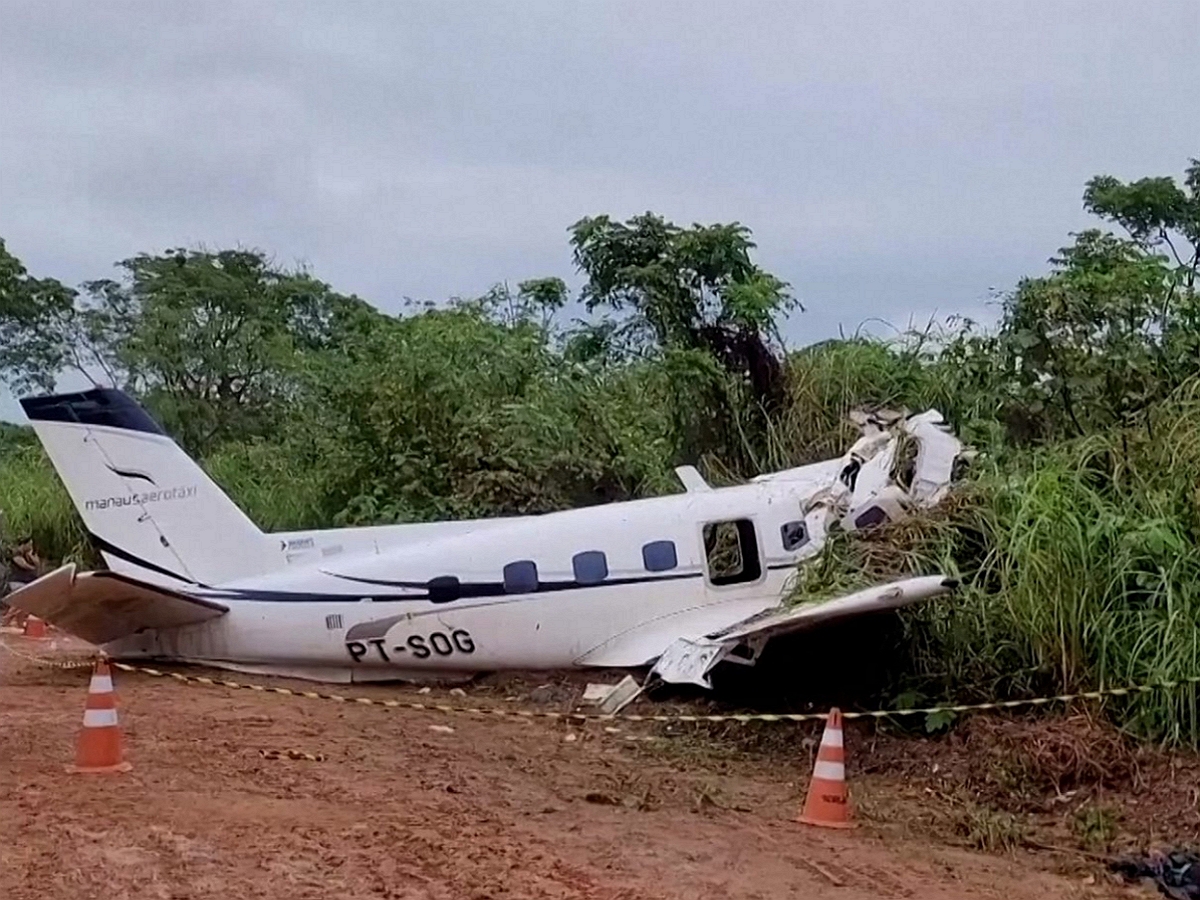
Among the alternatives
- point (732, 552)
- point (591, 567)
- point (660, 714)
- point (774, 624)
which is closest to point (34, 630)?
point (591, 567)

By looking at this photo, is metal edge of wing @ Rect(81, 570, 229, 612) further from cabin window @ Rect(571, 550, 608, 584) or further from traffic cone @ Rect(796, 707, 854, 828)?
traffic cone @ Rect(796, 707, 854, 828)

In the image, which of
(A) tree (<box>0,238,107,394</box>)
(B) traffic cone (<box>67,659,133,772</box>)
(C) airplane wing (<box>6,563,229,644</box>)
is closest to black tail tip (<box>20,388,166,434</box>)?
(C) airplane wing (<box>6,563,229,644</box>)

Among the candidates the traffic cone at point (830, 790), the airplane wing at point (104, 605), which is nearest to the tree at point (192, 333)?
the airplane wing at point (104, 605)

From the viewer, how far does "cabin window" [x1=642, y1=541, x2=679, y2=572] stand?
37.5 ft

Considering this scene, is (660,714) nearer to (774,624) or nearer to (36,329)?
(774,624)

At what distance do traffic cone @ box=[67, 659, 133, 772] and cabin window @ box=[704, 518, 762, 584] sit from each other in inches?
203

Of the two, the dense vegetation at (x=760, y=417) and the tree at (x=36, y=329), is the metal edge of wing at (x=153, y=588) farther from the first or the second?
the tree at (x=36, y=329)

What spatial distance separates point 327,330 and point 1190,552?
28.3 meters

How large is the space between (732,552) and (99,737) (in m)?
5.64

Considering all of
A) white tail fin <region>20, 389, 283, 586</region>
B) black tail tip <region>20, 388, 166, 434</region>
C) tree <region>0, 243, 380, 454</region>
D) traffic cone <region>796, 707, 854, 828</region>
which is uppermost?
tree <region>0, 243, 380, 454</region>

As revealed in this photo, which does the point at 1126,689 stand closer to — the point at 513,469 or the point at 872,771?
the point at 872,771

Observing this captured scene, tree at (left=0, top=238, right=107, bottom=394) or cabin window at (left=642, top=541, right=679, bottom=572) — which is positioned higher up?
tree at (left=0, top=238, right=107, bottom=394)

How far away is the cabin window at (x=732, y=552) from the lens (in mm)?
11328

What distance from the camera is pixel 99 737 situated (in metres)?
7.86
